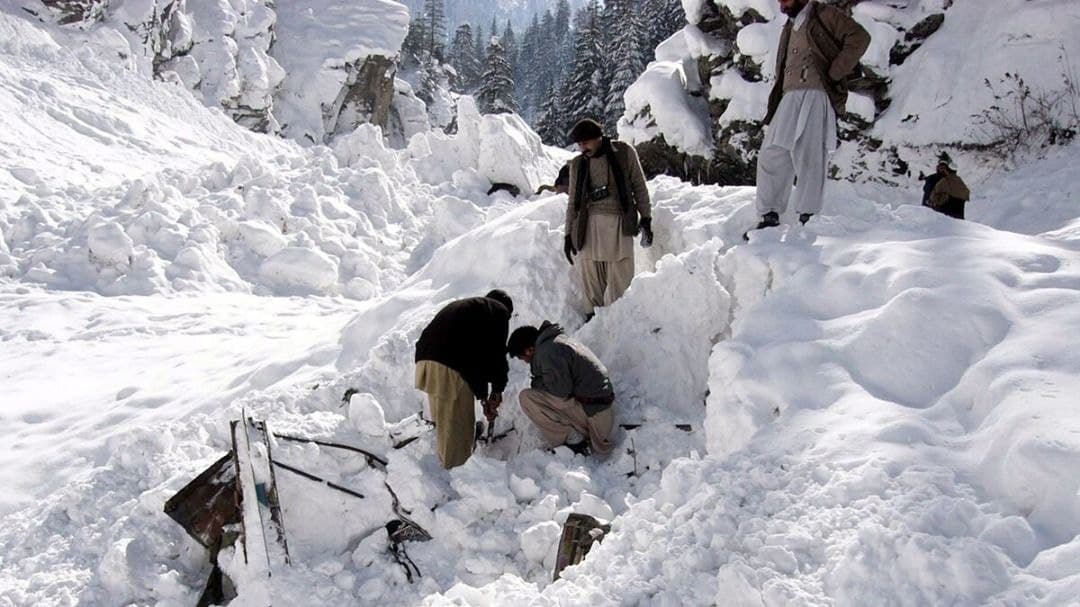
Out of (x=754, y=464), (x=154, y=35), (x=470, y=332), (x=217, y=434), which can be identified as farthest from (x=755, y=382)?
(x=154, y=35)

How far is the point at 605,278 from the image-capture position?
17.7 ft

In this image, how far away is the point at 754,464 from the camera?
9.40ft

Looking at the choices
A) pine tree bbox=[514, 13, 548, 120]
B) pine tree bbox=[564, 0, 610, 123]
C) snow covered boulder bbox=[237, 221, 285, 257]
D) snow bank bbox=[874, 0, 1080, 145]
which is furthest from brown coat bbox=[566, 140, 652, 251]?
pine tree bbox=[514, 13, 548, 120]

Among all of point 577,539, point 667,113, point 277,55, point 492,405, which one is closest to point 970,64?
point 667,113

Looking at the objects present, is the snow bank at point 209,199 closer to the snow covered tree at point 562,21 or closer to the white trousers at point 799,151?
the white trousers at point 799,151

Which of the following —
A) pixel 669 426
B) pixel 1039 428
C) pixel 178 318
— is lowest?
pixel 178 318

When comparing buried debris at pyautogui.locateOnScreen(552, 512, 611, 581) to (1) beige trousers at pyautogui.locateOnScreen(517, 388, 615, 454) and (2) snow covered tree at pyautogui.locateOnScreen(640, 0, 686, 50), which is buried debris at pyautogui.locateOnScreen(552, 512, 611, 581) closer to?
(1) beige trousers at pyautogui.locateOnScreen(517, 388, 615, 454)

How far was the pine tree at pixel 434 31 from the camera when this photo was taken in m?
44.5

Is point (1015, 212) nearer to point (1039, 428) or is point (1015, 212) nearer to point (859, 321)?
point (859, 321)

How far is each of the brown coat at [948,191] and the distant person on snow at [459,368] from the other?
4.84 meters

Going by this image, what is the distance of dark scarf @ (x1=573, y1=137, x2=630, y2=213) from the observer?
16.8 feet

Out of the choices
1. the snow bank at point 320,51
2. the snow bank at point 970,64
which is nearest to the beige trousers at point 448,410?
the snow bank at point 970,64

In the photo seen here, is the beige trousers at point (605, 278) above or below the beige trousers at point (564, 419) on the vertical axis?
above

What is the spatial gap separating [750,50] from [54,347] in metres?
10.8
